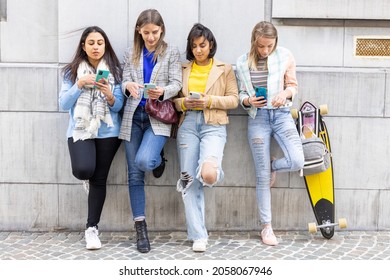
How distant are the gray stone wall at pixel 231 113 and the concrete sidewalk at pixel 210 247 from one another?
16cm

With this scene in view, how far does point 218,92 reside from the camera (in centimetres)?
548

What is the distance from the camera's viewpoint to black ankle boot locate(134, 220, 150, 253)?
17.8 feet


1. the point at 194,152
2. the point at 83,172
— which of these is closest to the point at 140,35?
the point at 194,152

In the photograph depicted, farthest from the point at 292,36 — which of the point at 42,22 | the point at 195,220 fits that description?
the point at 42,22

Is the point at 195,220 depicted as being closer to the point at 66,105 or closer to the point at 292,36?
the point at 66,105

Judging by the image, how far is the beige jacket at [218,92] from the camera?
17.8 ft

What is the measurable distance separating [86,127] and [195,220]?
133 centimetres

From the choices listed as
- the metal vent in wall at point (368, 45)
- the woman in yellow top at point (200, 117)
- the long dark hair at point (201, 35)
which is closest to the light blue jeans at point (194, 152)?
the woman in yellow top at point (200, 117)

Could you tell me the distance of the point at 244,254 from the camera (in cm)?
540

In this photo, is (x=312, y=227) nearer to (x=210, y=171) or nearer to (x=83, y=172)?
(x=210, y=171)

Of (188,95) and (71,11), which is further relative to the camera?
(71,11)

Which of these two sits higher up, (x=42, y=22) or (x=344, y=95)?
(x=42, y=22)

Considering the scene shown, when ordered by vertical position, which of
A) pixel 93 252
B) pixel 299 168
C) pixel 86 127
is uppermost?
pixel 86 127

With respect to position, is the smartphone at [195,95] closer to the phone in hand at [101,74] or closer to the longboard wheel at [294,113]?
the phone in hand at [101,74]
